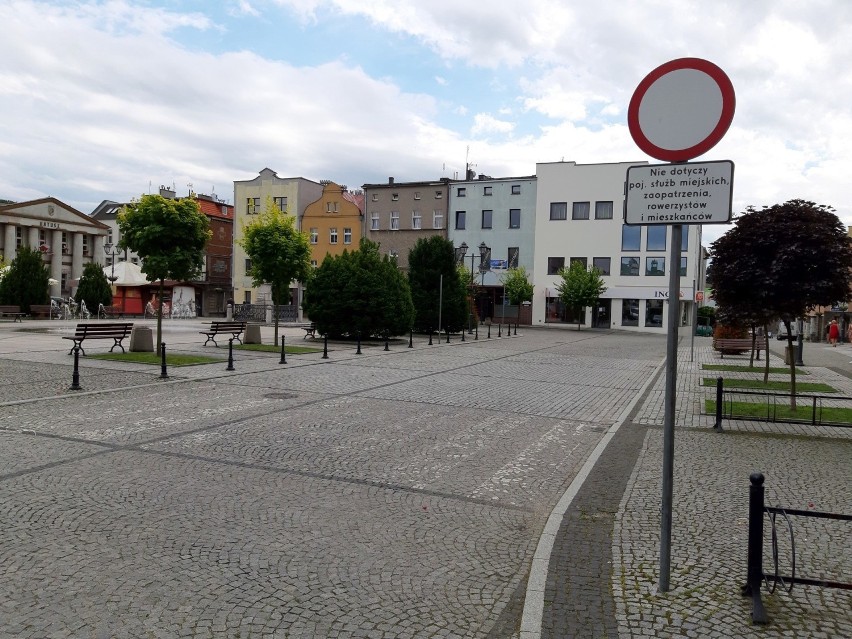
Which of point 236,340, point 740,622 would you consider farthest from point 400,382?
point 236,340

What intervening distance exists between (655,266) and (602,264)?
4337 millimetres

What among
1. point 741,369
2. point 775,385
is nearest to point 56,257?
point 741,369

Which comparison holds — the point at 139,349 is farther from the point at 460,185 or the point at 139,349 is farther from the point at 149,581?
the point at 460,185

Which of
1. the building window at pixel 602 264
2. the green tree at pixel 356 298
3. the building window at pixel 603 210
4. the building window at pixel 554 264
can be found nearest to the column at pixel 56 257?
the green tree at pixel 356 298

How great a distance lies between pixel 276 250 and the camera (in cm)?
2472

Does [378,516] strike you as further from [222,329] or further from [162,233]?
[222,329]

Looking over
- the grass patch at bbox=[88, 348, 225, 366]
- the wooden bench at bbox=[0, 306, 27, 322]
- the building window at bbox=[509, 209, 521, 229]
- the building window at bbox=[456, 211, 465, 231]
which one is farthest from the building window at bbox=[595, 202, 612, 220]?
the wooden bench at bbox=[0, 306, 27, 322]

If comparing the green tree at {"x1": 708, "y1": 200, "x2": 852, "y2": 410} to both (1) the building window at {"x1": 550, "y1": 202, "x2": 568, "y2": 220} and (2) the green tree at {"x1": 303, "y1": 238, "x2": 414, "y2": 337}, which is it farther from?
(1) the building window at {"x1": 550, "y1": 202, "x2": 568, "y2": 220}

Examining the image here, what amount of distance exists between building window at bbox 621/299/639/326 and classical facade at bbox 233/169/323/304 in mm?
31571

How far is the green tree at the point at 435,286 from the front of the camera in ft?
116

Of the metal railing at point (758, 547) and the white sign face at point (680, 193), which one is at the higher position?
the white sign face at point (680, 193)

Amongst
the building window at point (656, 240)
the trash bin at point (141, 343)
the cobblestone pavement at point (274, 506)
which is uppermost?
the building window at point (656, 240)

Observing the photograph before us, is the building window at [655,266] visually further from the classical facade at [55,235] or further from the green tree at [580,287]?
the classical facade at [55,235]

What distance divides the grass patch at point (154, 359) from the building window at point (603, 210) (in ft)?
140
